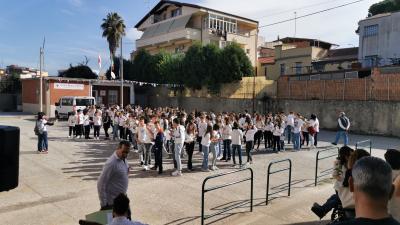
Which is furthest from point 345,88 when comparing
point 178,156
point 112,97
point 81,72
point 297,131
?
point 81,72

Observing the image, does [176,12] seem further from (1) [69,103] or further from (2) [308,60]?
(1) [69,103]

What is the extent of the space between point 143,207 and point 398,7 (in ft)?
172

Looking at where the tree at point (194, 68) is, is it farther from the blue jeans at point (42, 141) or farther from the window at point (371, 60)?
the blue jeans at point (42, 141)

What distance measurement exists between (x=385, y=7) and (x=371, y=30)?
52.6 feet

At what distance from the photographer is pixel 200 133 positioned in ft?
48.6

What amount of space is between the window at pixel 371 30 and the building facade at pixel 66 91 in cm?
2682

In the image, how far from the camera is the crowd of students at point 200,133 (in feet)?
40.7

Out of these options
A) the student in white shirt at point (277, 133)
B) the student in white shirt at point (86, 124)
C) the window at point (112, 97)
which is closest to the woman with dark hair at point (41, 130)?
the student in white shirt at point (86, 124)

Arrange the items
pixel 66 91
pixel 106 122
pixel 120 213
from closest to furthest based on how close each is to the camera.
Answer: pixel 120 213
pixel 106 122
pixel 66 91

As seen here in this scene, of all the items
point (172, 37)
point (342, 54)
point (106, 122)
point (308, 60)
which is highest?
point (172, 37)

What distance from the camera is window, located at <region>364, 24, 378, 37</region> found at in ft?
129

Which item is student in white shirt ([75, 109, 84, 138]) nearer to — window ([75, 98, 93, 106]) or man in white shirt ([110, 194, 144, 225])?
window ([75, 98, 93, 106])

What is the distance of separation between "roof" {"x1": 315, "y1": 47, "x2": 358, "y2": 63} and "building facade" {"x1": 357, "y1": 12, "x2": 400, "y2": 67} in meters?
2.50

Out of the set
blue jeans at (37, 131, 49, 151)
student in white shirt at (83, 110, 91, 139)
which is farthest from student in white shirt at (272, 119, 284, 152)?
student in white shirt at (83, 110, 91, 139)
